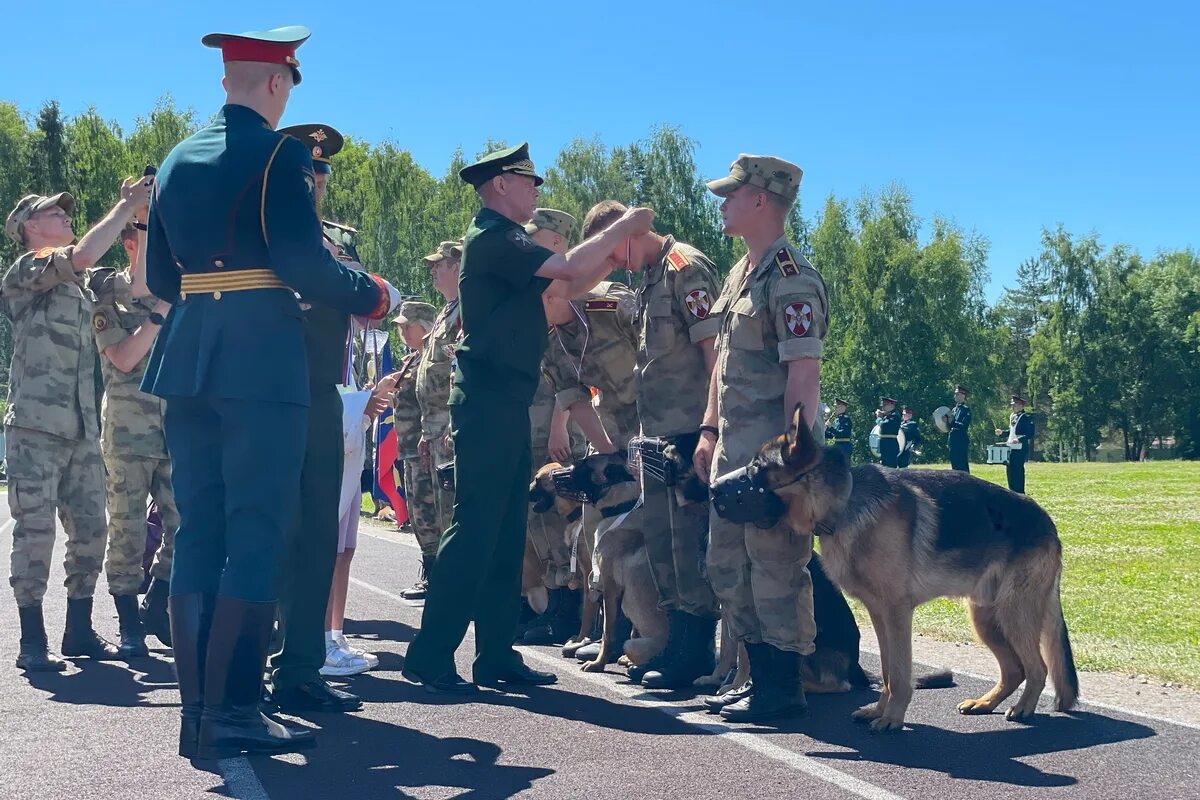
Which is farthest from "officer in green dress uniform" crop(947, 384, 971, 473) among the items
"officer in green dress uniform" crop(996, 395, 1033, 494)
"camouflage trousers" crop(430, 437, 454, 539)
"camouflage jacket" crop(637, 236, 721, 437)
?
"camouflage jacket" crop(637, 236, 721, 437)

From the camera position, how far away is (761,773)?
449cm

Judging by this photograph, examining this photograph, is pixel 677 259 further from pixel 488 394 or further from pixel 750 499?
pixel 750 499

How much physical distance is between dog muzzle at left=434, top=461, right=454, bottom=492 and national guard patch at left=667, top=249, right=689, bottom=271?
99.2 inches

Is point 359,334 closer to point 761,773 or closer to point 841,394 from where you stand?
point 761,773

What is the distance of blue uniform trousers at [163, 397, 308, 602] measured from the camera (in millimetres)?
4590

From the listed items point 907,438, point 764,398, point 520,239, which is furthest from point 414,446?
point 907,438

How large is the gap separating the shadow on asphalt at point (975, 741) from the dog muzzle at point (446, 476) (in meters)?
3.32

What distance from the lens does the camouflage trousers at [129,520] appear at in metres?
7.45

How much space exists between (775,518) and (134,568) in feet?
13.7

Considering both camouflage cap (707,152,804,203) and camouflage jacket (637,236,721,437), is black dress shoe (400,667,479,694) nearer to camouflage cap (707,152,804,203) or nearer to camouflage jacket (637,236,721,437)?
camouflage jacket (637,236,721,437)

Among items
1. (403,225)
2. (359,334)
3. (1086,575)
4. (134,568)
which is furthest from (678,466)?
(403,225)

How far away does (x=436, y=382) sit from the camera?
9492 millimetres

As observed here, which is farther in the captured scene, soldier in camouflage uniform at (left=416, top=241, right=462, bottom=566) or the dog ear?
soldier in camouflage uniform at (left=416, top=241, right=462, bottom=566)

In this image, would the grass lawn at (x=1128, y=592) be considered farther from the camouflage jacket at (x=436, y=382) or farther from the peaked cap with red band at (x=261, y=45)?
the peaked cap with red band at (x=261, y=45)
